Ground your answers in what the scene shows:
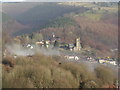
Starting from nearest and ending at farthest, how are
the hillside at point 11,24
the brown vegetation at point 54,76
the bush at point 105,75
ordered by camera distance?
the brown vegetation at point 54,76
the bush at point 105,75
the hillside at point 11,24

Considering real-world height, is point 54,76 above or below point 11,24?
below

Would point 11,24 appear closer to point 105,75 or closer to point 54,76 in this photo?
point 105,75

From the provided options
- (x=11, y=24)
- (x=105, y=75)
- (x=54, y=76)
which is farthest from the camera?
(x=11, y=24)

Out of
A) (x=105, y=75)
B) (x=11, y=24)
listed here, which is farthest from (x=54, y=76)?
(x=11, y=24)

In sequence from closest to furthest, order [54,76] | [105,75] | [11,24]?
[54,76] < [105,75] < [11,24]

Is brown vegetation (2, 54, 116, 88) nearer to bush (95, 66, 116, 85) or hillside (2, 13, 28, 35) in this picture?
bush (95, 66, 116, 85)

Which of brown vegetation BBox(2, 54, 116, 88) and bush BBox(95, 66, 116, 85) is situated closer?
brown vegetation BBox(2, 54, 116, 88)

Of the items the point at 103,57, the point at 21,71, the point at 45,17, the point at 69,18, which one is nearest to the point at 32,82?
the point at 21,71

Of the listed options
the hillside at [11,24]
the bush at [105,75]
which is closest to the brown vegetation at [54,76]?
the bush at [105,75]

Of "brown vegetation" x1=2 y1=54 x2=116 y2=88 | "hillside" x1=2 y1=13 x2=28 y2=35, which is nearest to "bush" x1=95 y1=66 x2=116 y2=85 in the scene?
"brown vegetation" x1=2 y1=54 x2=116 y2=88

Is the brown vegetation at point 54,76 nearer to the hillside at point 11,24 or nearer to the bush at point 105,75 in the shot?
the bush at point 105,75

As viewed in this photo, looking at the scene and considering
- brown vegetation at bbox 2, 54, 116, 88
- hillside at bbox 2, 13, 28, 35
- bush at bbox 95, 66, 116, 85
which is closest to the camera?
brown vegetation at bbox 2, 54, 116, 88
